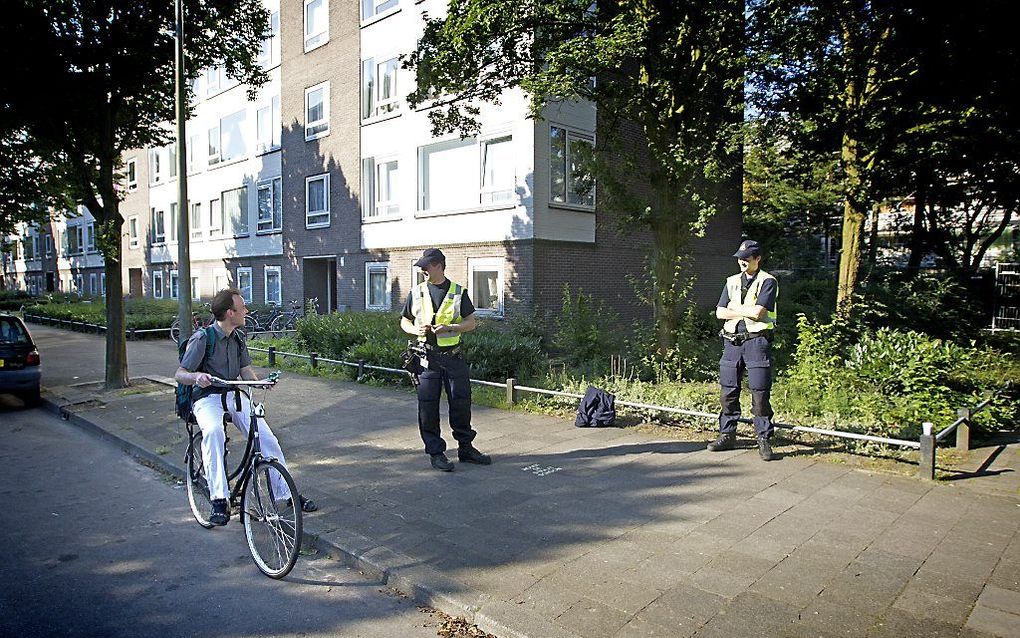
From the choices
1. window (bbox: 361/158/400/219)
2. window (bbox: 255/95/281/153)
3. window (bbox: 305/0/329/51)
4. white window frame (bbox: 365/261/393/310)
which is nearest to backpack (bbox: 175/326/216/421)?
white window frame (bbox: 365/261/393/310)

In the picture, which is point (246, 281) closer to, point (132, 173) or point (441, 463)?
point (132, 173)

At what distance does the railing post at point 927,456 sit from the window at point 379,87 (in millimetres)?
16434

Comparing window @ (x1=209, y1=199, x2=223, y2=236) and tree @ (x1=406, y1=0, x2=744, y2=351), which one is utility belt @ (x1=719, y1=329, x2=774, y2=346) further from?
window @ (x1=209, y1=199, x2=223, y2=236)

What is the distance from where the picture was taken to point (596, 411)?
26.8 feet

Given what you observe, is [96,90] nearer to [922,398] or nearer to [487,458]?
[487,458]

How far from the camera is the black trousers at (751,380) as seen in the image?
6.44 m

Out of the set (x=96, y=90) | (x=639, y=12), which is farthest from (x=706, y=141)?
(x=96, y=90)

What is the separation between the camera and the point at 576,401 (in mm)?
9000

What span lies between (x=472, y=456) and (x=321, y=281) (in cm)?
1831

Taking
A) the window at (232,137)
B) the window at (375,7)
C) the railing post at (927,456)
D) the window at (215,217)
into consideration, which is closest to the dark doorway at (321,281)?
the window at (232,137)

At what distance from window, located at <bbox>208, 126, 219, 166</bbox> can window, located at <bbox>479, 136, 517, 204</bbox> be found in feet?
53.9

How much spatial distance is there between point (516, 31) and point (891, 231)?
17848 mm

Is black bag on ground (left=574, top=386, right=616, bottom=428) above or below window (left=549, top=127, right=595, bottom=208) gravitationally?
below

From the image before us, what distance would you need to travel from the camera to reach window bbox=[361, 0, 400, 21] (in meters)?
19.2
